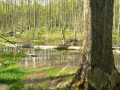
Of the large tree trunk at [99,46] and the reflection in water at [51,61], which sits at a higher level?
the large tree trunk at [99,46]

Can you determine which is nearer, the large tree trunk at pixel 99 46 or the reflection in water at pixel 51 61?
the large tree trunk at pixel 99 46

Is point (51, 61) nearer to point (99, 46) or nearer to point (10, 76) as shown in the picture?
point (10, 76)

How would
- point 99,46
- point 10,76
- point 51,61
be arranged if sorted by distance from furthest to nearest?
point 51,61, point 10,76, point 99,46

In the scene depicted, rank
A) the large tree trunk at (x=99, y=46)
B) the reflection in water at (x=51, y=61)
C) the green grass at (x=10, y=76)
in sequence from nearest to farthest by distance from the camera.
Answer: the large tree trunk at (x=99, y=46) < the green grass at (x=10, y=76) < the reflection in water at (x=51, y=61)

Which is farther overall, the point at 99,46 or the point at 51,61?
the point at 51,61

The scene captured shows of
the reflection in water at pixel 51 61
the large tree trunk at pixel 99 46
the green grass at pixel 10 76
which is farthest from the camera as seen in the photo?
the reflection in water at pixel 51 61

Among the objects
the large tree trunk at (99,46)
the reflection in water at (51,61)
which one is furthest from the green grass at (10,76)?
the large tree trunk at (99,46)

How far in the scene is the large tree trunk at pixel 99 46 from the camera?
4.23 meters

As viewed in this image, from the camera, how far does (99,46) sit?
14.0ft

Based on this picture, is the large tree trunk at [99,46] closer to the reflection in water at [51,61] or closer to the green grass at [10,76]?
the green grass at [10,76]

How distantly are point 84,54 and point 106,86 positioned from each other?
1.00 m

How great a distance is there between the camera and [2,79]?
22.9 feet

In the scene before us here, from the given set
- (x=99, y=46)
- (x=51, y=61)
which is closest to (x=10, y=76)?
(x=51, y=61)

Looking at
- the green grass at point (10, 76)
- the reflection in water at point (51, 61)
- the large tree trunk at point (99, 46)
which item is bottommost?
the green grass at point (10, 76)
